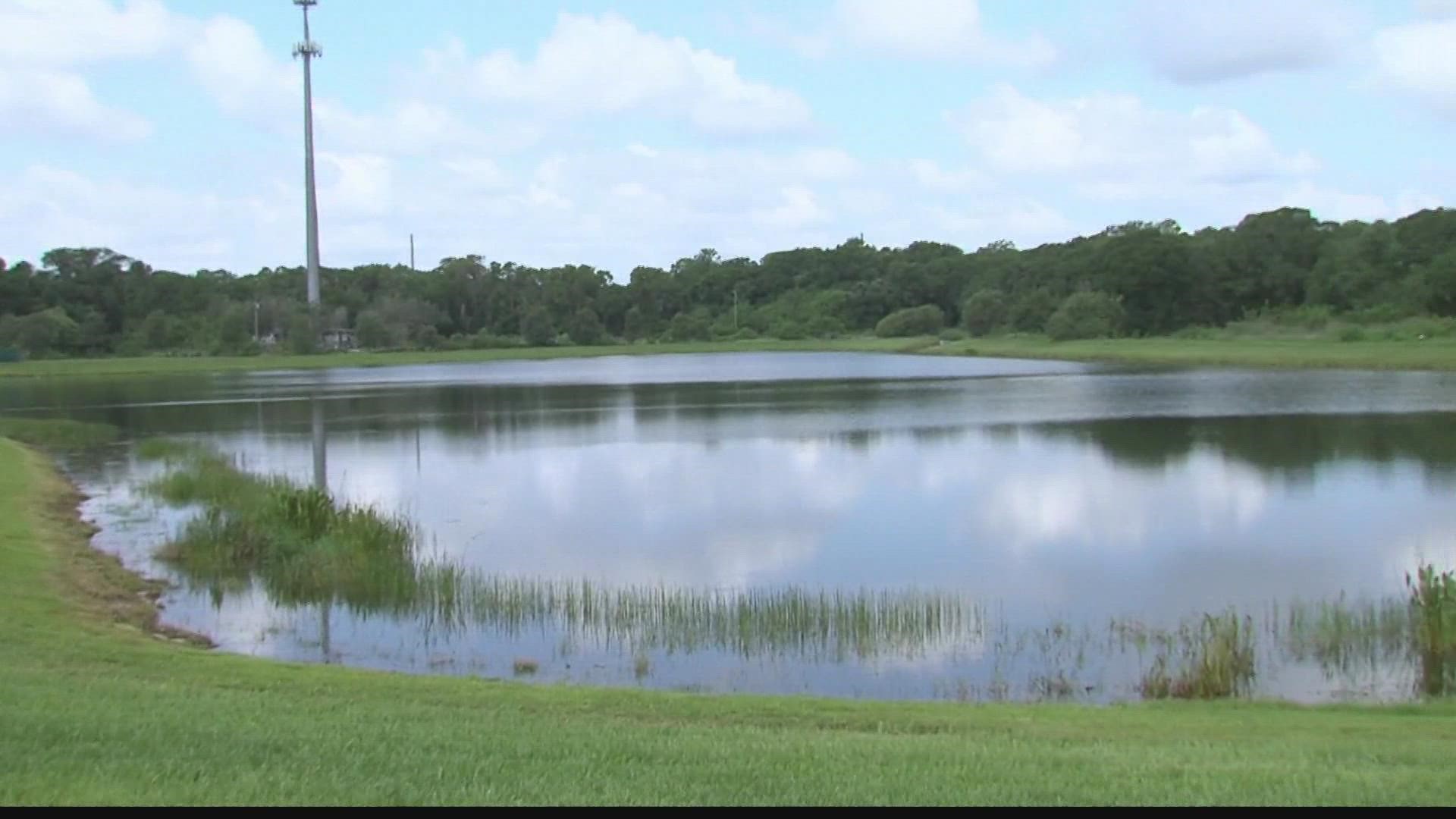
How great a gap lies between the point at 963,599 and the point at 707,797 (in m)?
11.0

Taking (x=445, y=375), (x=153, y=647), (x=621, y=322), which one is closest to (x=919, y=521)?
(x=153, y=647)

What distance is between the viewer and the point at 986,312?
440 ft

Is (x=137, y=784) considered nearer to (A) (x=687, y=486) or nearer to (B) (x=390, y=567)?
(B) (x=390, y=567)

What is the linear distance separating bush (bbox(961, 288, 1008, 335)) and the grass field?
2.93 metres

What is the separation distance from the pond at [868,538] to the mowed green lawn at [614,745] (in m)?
2.64

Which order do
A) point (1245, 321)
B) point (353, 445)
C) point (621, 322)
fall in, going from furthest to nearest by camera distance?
point (621, 322), point (1245, 321), point (353, 445)

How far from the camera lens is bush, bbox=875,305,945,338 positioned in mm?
145000

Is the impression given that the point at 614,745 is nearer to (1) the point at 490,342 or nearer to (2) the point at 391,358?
(2) the point at 391,358

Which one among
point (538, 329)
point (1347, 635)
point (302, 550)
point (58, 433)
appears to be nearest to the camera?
point (1347, 635)

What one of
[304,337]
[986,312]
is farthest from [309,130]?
[986,312]

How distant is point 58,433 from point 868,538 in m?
31.9

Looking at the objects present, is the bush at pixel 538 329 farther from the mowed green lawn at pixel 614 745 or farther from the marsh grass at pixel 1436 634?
the mowed green lawn at pixel 614 745

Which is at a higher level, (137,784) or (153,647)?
(137,784)

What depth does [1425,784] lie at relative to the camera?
6.96 metres
